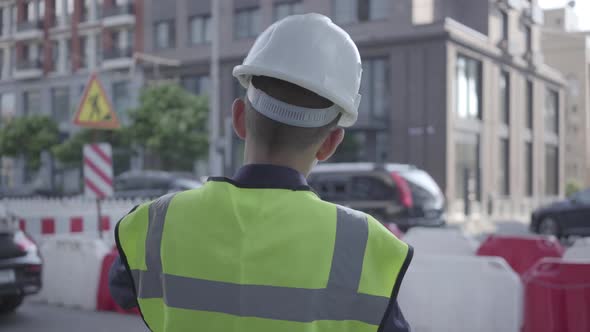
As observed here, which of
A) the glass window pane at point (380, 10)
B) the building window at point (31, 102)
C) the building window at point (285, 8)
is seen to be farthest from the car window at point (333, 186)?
the building window at point (31, 102)

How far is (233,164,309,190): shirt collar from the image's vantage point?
1.52m

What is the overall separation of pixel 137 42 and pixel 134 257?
141 feet

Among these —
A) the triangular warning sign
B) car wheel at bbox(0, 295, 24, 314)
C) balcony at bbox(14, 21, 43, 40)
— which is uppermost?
balcony at bbox(14, 21, 43, 40)

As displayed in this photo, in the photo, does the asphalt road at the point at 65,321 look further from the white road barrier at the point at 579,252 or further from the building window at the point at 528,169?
the building window at the point at 528,169

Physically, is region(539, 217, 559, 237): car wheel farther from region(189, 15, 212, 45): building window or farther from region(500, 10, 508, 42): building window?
region(189, 15, 212, 45): building window

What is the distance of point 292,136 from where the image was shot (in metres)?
1.54

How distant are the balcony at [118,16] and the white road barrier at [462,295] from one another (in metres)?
39.0

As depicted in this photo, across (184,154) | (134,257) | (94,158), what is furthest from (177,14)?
(134,257)

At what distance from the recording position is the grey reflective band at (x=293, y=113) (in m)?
1.52

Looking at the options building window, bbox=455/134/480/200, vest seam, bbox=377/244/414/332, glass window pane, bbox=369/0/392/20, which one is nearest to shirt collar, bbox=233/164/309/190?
vest seam, bbox=377/244/414/332

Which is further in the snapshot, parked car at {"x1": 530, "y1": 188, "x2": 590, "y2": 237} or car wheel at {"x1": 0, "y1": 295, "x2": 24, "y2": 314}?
parked car at {"x1": 530, "y1": 188, "x2": 590, "y2": 237}

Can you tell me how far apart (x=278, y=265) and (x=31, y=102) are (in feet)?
162

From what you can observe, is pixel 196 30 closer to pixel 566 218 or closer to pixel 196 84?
pixel 196 84

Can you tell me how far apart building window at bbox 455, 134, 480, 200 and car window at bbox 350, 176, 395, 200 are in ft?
51.6
